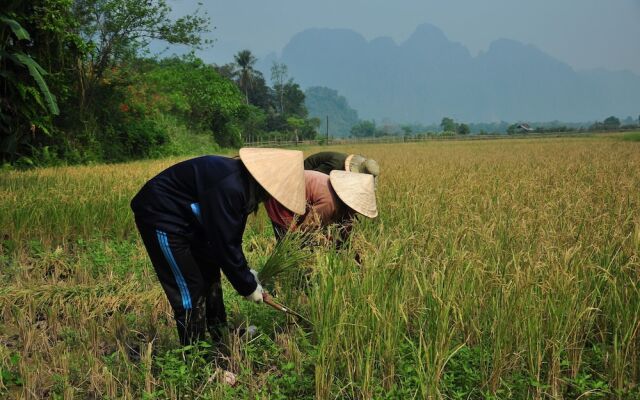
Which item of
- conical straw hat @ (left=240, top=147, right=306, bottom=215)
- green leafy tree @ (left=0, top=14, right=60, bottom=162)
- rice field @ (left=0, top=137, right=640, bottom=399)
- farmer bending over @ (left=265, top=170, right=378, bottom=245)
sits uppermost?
green leafy tree @ (left=0, top=14, right=60, bottom=162)

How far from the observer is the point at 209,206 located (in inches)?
87.2

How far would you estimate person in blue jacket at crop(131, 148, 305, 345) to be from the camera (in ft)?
7.28

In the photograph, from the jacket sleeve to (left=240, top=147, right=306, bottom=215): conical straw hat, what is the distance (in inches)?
4.1

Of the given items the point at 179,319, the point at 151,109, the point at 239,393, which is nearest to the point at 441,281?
the point at 239,393

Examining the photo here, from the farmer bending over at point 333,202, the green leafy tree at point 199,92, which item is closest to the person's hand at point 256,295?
the farmer bending over at point 333,202

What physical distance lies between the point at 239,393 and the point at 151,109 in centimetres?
1636

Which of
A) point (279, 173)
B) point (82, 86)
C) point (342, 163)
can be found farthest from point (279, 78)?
point (279, 173)

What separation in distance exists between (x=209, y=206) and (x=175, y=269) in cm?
40

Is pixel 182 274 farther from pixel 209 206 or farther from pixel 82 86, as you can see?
pixel 82 86

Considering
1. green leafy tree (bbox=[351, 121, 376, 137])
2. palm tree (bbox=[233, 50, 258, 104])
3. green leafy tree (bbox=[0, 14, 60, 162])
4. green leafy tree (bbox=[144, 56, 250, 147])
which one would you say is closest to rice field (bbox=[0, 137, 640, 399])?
green leafy tree (bbox=[0, 14, 60, 162])

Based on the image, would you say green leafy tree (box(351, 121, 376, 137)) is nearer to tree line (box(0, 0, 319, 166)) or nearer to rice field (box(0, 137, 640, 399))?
tree line (box(0, 0, 319, 166))

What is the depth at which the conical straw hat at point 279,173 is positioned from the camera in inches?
89.9

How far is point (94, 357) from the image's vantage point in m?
2.43

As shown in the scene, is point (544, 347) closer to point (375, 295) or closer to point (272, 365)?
point (375, 295)
